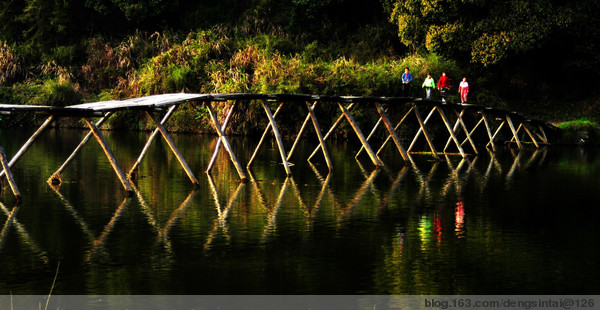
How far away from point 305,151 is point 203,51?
17794 mm

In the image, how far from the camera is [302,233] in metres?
13.3

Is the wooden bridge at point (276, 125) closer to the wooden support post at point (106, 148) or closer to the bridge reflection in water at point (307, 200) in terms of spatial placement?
the wooden support post at point (106, 148)

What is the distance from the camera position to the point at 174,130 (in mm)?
45812

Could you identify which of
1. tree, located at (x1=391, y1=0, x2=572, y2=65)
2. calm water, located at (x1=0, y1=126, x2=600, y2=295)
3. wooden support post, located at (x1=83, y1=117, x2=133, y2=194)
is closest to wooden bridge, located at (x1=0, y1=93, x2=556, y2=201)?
wooden support post, located at (x1=83, y1=117, x2=133, y2=194)

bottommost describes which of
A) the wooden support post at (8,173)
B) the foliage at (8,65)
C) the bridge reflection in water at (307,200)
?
the bridge reflection in water at (307,200)

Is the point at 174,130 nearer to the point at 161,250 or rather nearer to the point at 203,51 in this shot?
the point at 203,51

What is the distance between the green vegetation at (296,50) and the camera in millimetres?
41938

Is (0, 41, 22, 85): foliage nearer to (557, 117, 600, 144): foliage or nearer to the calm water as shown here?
the calm water

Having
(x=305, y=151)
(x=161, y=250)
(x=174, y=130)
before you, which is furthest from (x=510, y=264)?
(x=174, y=130)

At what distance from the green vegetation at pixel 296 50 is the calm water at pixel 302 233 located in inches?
741

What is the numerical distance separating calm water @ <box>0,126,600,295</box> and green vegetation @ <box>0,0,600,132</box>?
18.8 metres

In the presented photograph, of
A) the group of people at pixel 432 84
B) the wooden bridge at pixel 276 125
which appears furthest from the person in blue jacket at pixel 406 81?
the wooden bridge at pixel 276 125

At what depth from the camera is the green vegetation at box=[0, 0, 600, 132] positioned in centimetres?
4194

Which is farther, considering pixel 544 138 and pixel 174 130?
pixel 174 130
